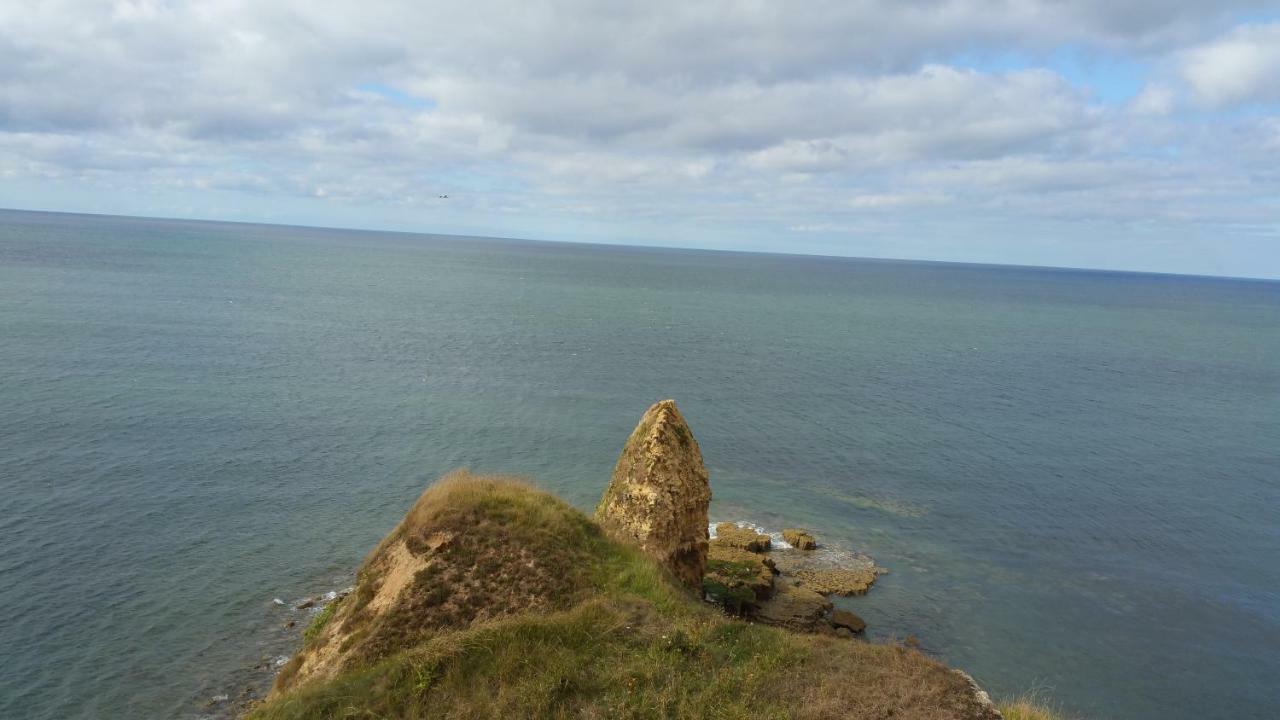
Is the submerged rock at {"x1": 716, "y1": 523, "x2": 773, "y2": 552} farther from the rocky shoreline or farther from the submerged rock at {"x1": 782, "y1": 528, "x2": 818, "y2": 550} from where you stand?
the submerged rock at {"x1": 782, "y1": 528, "x2": 818, "y2": 550}

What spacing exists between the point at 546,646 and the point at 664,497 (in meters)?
12.0

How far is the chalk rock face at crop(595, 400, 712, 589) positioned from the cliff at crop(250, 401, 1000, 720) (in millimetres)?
2541

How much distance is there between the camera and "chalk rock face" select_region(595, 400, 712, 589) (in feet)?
110

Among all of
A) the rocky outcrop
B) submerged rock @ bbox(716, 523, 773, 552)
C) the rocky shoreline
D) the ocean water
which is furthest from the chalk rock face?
the ocean water

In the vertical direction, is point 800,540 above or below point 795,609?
above

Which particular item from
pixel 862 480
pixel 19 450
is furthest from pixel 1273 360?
pixel 19 450

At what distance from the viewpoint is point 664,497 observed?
3384cm

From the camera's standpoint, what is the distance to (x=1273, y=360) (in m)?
143

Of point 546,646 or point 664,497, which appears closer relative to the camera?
point 546,646

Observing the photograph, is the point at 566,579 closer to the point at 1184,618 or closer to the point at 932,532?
the point at 932,532

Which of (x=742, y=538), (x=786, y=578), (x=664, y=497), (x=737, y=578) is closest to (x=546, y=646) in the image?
(x=664, y=497)

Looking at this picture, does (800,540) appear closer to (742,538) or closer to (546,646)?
(742,538)

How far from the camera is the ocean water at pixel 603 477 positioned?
35.5 meters

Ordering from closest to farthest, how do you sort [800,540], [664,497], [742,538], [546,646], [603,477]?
1. [546,646]
2. [664,497]
3. [742,538]
4. [800,540]
5. [603,477]
